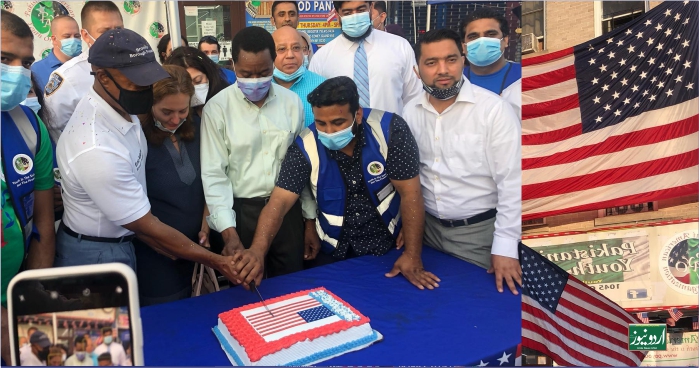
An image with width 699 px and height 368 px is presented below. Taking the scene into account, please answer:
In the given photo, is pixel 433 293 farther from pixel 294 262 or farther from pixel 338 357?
pixel 294 262

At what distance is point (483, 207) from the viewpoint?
8.39ft

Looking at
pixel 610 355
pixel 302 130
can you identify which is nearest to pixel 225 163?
pixel 302 130

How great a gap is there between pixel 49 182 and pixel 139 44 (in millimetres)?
663

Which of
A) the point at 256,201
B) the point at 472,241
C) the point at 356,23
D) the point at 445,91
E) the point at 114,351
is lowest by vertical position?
the point at 472,241

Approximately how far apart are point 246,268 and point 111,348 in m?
0.98

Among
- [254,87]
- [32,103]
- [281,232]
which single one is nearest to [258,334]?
[281,232]

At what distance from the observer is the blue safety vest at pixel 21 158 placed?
193cm

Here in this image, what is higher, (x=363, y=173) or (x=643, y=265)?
(x=363, y=173)

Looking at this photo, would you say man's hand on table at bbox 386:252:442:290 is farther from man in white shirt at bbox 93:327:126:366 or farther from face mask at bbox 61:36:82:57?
face mask at bbox 61:36:82:57

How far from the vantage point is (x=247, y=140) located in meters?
2.57

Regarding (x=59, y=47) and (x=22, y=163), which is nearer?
(x=22, y=163)

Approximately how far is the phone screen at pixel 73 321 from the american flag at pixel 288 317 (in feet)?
1.92

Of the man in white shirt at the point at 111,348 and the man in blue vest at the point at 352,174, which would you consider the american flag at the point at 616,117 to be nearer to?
the man in blue vest at the point at 352,174

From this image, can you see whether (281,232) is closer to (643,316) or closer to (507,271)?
(507,271)
